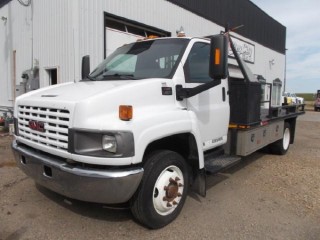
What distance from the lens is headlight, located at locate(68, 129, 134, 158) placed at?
121 inches

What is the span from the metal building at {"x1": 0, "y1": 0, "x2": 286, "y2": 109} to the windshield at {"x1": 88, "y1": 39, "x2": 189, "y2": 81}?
5177 mm

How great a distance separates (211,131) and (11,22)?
419 inches

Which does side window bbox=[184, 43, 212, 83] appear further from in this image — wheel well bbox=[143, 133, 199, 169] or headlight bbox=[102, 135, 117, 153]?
headlight bbox=[102, 135, 117, 153]

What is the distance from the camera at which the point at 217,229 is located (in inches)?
149

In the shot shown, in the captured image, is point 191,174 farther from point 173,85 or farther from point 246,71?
point 246,71

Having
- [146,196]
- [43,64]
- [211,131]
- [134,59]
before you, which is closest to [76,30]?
[43,64]

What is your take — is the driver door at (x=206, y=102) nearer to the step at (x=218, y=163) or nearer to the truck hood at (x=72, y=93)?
the step at (x=218, y=163)

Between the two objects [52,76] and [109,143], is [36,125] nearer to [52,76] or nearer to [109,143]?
[109,143]

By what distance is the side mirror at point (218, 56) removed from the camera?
3.66m

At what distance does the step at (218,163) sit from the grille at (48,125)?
2008 mm

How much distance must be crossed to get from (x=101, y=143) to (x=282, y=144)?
19.6 ft

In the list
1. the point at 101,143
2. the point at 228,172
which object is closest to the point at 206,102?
the point at 101,143

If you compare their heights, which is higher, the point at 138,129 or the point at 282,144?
the point at 138,129

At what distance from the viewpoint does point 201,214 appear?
4.20 m
